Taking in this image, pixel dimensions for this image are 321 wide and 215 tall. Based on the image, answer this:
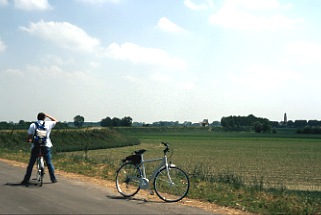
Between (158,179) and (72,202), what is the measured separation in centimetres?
202

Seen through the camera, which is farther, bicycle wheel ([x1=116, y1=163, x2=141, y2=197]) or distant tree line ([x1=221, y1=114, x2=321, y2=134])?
distant tree line ([x1=221, y1=114, x2=321, y2=134])

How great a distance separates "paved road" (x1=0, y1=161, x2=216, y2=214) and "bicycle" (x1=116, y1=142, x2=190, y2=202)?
34cm

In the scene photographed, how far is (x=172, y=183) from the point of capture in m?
9.06

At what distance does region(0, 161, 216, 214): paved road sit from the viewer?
7.68 m

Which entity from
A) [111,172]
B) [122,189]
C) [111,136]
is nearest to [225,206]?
[122,189]

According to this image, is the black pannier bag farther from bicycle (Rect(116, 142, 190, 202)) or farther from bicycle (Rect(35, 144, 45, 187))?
bicycle (Rect(35, 144, 45, 187))

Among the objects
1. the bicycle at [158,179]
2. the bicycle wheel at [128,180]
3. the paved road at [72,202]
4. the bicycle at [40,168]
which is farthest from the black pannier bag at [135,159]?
the bicycle at [40,168]

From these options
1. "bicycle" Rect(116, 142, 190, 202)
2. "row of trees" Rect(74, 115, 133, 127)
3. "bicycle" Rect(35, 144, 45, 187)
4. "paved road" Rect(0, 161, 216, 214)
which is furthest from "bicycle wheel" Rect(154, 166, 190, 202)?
"row of trees" Rect(74, 115, 133, 127)

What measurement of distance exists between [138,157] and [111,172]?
4.61 m

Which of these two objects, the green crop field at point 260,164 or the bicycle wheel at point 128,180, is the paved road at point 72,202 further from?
the green crop field at point 260,164

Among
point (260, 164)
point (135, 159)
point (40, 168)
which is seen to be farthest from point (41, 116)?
point (260, 164)

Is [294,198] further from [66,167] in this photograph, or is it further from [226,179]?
[66,167]

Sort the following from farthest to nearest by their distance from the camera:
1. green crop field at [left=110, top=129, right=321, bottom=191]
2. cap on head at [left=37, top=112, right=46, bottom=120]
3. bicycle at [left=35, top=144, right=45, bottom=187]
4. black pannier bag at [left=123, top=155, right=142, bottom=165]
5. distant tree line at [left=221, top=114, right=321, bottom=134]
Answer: distant tree line at [left=221, top=114, right=321, bottom=134]
green crop field at [left=110, top=129, right=321, bottom=191]
cap on head at [left=37, top=112, right=46, bottom=120]
bicycle at [left=35, top=144, right=45, bottom=187]
black pannier bag at [left=123, top=155, right=142, bottom=165]

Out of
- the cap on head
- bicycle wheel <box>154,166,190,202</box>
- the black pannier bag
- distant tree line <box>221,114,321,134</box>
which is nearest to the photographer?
bicycle wheel <box>154,166,190,202</box>
